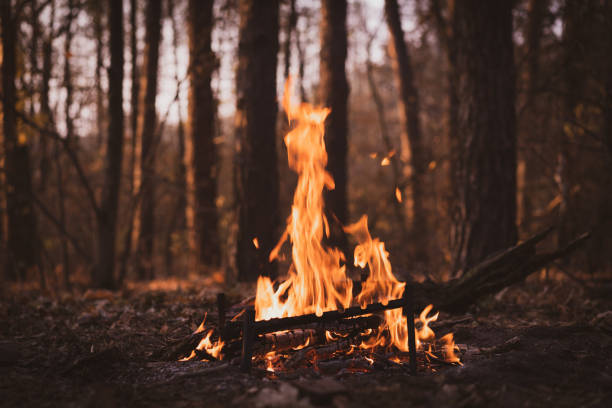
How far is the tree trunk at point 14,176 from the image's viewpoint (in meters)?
7.43

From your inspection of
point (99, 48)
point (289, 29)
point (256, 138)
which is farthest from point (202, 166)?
point (289, 29)

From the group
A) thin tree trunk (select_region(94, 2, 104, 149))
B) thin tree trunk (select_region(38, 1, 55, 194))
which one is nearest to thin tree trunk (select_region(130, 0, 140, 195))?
thin tree trunk (select_region(94, 2, 104, 149))

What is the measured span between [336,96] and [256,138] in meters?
3.28

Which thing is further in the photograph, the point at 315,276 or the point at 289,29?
the point at 289,29

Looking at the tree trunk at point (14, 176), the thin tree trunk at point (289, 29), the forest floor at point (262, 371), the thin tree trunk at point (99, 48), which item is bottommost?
the forest floor at point (262, 371)

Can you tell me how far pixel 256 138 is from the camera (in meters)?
7.82

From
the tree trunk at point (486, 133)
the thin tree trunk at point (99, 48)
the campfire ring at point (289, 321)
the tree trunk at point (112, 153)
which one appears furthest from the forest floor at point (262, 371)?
the thin tree trunk at point (99, 48)

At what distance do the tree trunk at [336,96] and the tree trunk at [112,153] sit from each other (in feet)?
14.5

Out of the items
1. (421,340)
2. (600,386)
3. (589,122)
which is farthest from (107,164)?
(589,122)

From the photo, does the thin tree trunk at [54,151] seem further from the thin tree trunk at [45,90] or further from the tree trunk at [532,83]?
the tree trunk at [532,83]

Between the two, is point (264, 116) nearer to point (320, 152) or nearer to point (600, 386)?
point (320, 152)

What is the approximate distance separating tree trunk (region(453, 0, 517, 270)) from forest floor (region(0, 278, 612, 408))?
1398 millimetres

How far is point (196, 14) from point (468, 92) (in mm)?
6779

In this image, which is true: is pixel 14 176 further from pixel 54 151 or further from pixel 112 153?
pixel 112 153
